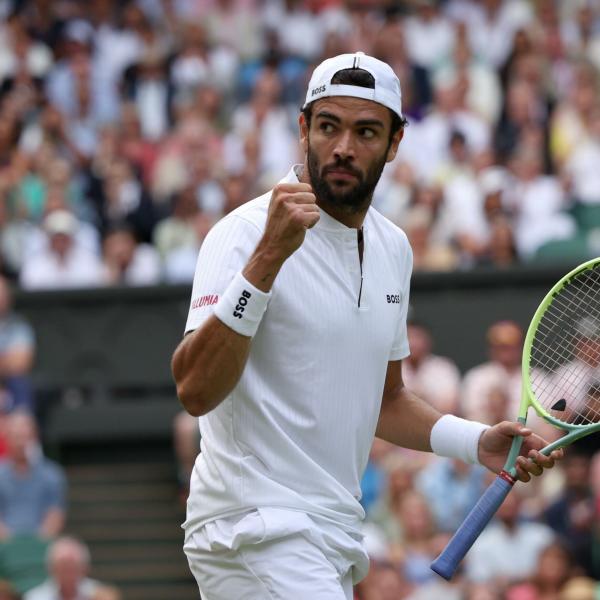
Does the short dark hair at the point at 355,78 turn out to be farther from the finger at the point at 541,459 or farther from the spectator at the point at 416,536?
the spectator at the point at 416,536

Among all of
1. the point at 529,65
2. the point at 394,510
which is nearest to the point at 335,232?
the point at 394,510

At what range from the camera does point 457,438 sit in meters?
5.31

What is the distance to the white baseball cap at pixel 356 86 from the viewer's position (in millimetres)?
4898

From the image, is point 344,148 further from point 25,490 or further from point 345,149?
point 25,490

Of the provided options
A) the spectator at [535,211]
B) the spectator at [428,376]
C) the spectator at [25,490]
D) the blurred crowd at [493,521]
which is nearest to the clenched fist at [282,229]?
the blurred crowd at [493,521]

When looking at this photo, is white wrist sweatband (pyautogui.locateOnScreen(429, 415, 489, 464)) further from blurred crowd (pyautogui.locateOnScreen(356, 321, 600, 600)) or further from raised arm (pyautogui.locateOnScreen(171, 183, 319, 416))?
blurred crowd (pyautogui.locateOnScreen(356, 321, 600, 600))

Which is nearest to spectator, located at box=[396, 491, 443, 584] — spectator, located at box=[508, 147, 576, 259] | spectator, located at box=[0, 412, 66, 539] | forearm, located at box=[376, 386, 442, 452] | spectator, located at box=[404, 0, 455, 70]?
spectator, located at box=[0, 412, 66, 539]

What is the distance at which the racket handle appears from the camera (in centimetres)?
490

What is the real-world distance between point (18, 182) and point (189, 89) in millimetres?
2062

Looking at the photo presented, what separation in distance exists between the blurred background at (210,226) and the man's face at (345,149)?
4.85 metres

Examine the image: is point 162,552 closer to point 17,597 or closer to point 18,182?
point 17,597

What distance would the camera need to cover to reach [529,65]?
46.8 feet

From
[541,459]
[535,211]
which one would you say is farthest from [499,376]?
[541,459]

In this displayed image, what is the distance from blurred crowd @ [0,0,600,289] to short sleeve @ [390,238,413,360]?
6.72 m
